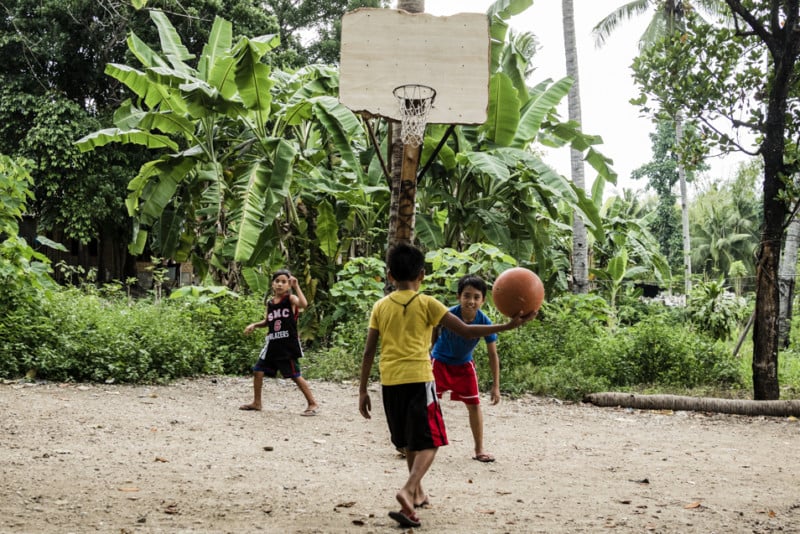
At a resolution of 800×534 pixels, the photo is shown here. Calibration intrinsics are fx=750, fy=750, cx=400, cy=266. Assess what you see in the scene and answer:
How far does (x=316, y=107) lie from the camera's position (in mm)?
9742

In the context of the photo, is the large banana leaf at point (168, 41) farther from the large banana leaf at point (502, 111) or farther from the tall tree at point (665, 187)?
the tall tree at point (665, 187)

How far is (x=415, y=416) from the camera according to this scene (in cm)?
359

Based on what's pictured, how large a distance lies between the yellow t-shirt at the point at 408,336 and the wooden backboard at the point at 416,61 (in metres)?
2.36

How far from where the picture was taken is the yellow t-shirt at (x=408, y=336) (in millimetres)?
3629

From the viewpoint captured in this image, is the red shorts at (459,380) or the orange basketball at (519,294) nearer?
the orange basketball at (519,294)

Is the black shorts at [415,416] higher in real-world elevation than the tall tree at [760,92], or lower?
lower

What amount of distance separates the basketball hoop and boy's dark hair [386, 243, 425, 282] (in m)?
2.01

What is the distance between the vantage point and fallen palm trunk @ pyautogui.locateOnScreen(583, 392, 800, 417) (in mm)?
7223

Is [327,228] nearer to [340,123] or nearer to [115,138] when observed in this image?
[340,123]

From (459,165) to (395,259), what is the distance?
6.66m

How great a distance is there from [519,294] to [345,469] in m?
1.94

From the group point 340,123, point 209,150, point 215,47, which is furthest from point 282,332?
point 215,47

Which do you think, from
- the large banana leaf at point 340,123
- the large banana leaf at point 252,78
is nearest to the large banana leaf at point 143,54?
the large banana leaf at point 252,78

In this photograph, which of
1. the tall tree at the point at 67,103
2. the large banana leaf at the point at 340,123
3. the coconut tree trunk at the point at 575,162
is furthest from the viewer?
the tall tree at the point at 67,103
